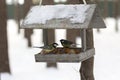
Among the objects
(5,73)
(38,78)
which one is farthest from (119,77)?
(5,73)

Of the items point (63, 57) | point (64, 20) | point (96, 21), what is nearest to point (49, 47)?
point (63, 57)

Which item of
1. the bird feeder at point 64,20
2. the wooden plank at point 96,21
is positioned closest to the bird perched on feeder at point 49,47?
the bird feeder at point 64,20

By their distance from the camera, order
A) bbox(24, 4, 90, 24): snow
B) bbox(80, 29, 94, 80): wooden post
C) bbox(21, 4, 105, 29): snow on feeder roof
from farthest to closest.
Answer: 1. bbox(80, 29, 94, 80): wooden post
2. bbox(24, 4, 90, 24): snow
3. bbox(21, 4, 105, 29): snow on feeder roof

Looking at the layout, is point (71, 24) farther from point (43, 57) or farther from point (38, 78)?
point (38, 78)

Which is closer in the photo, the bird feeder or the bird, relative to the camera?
the bird feeder

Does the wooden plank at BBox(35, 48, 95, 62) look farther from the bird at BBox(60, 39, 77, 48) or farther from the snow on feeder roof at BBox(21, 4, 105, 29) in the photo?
the snow on feeder roof at BBox(21, 4, 105, 29)

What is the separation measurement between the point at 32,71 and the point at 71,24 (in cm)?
777

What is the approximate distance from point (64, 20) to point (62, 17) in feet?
0.28

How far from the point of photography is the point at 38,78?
435 inches

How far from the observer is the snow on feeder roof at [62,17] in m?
4.77

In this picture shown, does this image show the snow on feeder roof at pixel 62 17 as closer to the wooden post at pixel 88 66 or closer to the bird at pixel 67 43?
the bird at pixel 67 43

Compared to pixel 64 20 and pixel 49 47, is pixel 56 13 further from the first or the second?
pixel 49 47

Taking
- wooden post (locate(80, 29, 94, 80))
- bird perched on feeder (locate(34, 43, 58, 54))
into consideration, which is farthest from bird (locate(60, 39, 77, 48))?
wooden post (locate(80, 29, 94, 80))

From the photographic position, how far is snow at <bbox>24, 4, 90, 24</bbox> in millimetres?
4898
